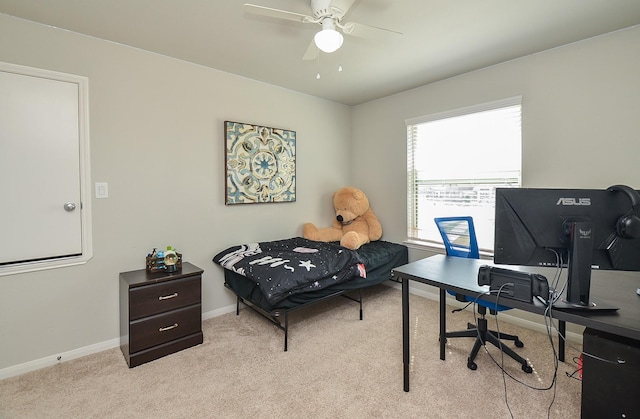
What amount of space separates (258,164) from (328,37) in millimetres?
1767

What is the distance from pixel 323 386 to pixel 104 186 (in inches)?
89.1

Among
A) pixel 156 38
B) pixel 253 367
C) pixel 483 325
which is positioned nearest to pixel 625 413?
pixel 483 325

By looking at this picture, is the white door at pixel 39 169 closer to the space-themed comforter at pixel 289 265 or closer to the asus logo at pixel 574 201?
the space-themed comforter at pixel 289 265

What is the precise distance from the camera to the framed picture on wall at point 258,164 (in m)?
3.02

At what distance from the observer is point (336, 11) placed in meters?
1.70

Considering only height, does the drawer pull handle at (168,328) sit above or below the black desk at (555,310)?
below

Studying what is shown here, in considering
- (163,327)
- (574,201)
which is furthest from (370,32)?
(163,327)

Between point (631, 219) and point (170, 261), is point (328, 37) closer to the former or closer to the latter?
point (631, 219)

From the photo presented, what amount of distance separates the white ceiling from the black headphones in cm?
144

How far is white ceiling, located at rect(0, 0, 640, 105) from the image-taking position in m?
1.92

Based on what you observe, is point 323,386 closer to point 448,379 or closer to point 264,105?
point 448,379

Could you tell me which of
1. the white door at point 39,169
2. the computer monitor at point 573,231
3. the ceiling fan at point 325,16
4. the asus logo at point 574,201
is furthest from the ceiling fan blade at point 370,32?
the white door at point 39,169

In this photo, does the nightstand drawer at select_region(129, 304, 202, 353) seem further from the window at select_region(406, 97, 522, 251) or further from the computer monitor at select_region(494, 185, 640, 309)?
the window at select_region(406, 97, 522, 251)

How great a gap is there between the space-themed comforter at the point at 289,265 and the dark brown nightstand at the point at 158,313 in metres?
0.45
